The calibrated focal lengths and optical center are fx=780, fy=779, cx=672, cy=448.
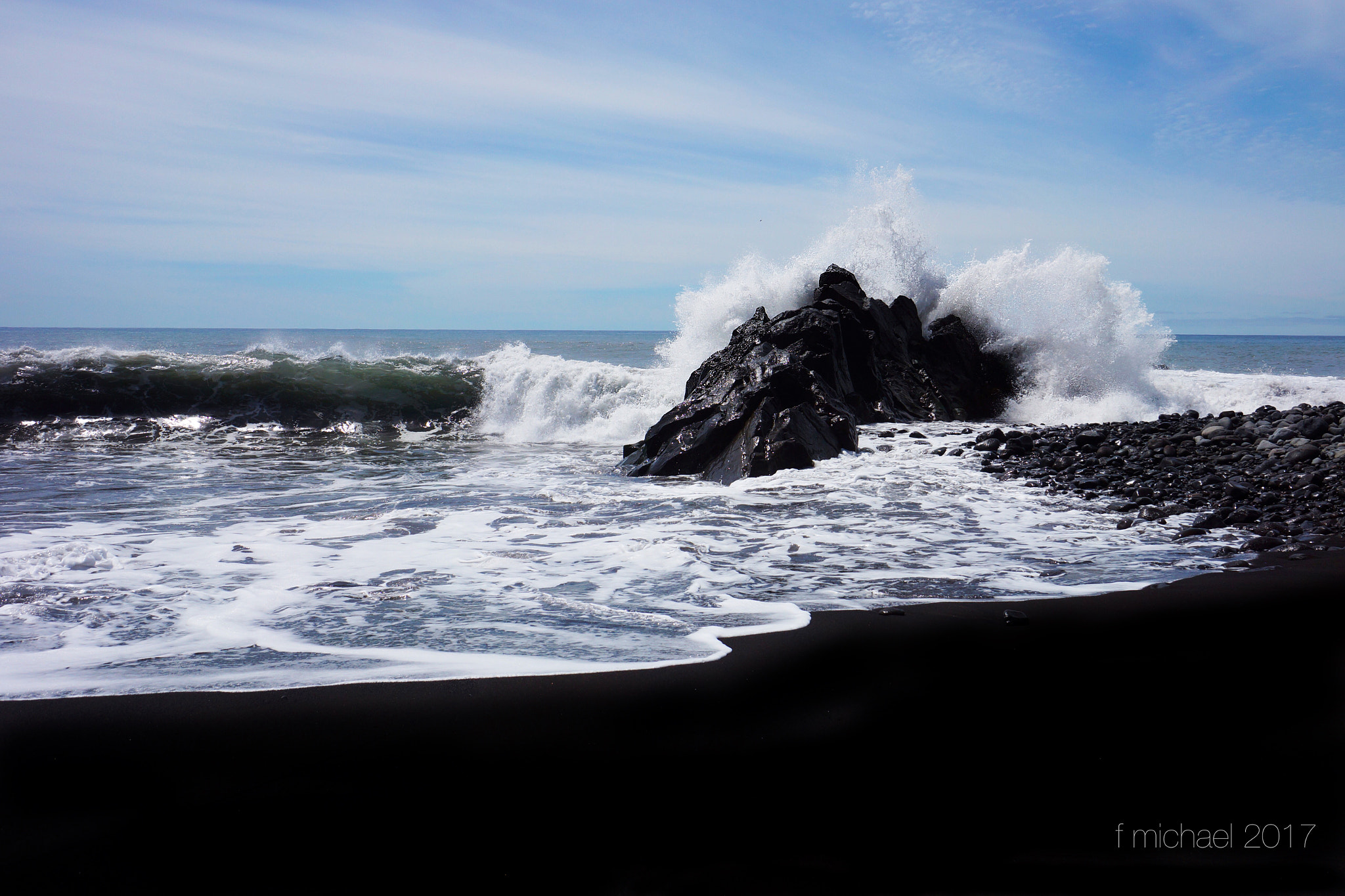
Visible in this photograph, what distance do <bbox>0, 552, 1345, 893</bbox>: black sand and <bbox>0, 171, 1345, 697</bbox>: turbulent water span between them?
373mm

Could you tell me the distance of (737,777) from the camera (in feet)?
7.61

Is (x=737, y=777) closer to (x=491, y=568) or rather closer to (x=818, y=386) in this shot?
(x=491, y=568)

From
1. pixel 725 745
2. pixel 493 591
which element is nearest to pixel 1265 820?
pixel 725 745

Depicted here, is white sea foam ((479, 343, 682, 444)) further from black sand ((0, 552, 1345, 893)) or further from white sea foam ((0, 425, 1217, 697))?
black sand ((0, 552, 1345, 893))

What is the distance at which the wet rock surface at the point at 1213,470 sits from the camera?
17.3 feet

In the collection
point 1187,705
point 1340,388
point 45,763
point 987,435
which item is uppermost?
point 1340,388

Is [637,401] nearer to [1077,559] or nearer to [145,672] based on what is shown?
[1077,559]

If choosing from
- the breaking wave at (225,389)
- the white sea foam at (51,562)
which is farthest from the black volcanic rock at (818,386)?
the breaking wave at (225,389)

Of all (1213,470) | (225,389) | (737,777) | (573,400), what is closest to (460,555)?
(737,777)

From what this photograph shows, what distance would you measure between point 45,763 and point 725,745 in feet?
6.94

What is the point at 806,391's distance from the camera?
952 centimetres

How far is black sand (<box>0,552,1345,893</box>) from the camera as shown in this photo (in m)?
1.93

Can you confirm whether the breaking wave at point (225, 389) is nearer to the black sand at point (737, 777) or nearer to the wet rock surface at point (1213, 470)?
the wet rock surface at point (1213, 470)

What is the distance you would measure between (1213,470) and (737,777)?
6384 millimetres
